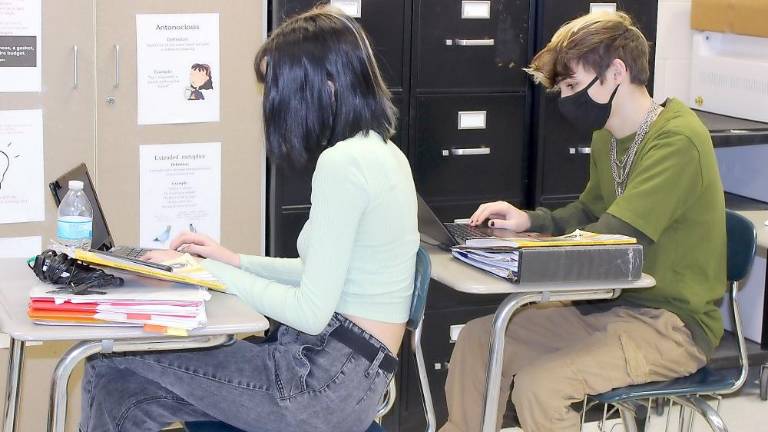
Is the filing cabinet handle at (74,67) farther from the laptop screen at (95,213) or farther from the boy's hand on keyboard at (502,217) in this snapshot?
the boy's hand on keyboard at (502,217)

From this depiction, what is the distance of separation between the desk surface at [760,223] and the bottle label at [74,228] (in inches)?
64.8

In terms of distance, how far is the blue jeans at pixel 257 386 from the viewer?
1975mm

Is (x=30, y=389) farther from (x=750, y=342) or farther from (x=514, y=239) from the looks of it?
(x=750, y=342)

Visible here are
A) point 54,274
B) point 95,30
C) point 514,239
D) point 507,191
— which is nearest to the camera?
point 54,274

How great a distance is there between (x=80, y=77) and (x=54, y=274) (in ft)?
3.73

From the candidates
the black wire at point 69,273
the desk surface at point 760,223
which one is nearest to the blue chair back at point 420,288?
the black wire at point 69,273

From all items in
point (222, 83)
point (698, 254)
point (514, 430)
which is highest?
point (222, 83)

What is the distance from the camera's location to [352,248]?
1972 mm

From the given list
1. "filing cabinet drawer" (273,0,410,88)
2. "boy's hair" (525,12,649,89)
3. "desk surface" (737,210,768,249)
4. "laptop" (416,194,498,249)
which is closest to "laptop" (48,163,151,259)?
"laptop" (416,194,498,249)

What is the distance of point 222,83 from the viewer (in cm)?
312

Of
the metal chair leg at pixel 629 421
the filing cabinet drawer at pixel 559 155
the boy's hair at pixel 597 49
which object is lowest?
the metal chair leg at pixel 629 421

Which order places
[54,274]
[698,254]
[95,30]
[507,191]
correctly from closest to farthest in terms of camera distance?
[54,274]
[698,254]
[95,30]
[507,191]

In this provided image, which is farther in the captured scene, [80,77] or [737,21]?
[737,21]

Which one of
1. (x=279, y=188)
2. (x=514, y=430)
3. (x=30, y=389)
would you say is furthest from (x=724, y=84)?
(x=30, y=389)
